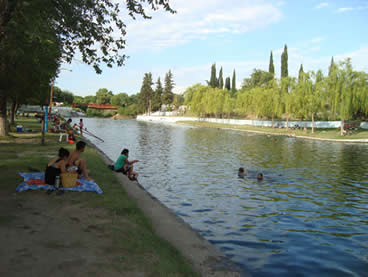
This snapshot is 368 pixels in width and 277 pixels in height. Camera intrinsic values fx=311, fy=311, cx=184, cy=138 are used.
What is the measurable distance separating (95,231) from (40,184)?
155 inches

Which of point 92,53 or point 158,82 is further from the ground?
point 158,82

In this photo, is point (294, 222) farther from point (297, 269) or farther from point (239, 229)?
point (297, 269)

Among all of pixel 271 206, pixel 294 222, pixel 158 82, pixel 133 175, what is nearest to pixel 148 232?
pixel 294 222

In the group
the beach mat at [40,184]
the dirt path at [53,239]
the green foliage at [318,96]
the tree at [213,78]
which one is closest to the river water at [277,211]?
the beach mat at [40,184]

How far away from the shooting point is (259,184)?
16156 mm

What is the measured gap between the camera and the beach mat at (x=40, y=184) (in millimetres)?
9567

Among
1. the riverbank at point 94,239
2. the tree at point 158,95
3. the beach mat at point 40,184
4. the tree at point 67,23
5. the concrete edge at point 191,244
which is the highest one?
the tree at point 158,95

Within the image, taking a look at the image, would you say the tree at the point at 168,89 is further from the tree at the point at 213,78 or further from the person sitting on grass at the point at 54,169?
the person sitting on grass at the point at 54,169

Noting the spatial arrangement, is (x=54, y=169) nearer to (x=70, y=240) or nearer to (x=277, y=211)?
(x=70, y=240)

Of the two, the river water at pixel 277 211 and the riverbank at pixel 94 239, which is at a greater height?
the riverbank at pixel 94 239

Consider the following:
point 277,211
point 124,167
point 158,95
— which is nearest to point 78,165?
point 124,167

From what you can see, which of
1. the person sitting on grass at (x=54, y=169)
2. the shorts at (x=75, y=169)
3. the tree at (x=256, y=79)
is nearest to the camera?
the person sitting on grass at (x=54, y=169)

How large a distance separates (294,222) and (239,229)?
7.21 feet

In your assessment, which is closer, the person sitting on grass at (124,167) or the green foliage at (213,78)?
the person sitting on grass at (124,167)
